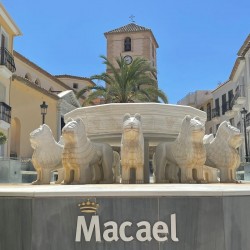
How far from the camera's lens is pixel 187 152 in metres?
7.78

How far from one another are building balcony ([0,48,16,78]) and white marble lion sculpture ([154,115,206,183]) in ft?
68.1

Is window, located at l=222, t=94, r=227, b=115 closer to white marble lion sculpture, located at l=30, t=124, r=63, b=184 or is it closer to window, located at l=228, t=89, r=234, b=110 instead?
window, located at l=228, t=89, r=234, b=110

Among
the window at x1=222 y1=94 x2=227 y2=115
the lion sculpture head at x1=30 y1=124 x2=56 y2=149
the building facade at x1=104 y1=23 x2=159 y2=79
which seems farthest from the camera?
the building facade at x1=104 y1=23 x2=159 y2=79

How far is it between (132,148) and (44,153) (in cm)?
206

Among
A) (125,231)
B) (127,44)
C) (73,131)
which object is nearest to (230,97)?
(127,44)

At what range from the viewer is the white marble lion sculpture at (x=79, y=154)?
760 cm

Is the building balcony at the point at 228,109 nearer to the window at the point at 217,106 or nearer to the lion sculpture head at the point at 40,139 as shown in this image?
the window at the point at 217,106

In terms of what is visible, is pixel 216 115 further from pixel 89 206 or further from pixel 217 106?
pixel 89 206

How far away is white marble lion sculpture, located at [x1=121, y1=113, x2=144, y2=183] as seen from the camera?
746cm

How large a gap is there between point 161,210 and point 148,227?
23cm

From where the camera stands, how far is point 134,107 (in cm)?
884

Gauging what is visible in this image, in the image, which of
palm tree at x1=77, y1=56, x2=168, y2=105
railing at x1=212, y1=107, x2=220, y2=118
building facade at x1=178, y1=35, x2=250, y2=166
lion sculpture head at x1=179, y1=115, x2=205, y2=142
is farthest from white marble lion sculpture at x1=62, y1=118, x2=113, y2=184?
railing at x1=212, y1=107, x2=220, y2=118

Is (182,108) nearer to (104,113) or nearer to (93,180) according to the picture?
(104,113)

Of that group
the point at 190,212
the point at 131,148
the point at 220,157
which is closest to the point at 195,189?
the point at 190,212
